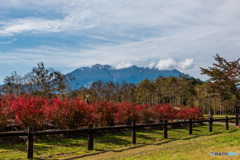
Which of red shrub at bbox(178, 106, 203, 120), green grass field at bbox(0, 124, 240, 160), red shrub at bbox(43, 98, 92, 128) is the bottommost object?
green grass field at bbox(0, 124, 240, 160)

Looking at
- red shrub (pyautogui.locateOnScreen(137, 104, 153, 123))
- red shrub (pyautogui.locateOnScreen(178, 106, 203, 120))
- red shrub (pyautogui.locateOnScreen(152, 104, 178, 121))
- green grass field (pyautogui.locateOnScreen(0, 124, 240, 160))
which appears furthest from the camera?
red shrub (pyautogui.locateOnScreen(178, 106, 203, 120))

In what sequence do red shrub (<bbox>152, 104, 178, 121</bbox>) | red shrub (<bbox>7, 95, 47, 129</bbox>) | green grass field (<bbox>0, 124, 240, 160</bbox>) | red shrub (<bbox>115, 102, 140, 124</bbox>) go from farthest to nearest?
red shrub (<bbox>152, 104, 178, 121</bbox>)
red shrub (<bbox>115, 102, 140, 124</bbox>)
red shrub (<bbox>7, 95, 47, 129</bbox>)
green grass field (<bbox>0, 124, 240, 160</bbox>)

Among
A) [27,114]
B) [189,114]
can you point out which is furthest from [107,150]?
[189,114]

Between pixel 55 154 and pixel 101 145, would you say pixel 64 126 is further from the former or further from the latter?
pixel 55 154

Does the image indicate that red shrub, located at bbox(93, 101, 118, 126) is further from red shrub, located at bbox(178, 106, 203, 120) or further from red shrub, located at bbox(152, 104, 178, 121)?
red shrub, located at bbox(178, 106, 203, 120)

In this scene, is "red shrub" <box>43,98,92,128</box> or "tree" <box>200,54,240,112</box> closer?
"red shrub" <box>43,98,92,128</box>

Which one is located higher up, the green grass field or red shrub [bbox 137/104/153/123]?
red shrub [bbox 137/104/153/123]

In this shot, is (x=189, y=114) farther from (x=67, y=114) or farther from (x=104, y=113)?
(x=67, y=114)

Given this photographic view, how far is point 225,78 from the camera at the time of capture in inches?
927

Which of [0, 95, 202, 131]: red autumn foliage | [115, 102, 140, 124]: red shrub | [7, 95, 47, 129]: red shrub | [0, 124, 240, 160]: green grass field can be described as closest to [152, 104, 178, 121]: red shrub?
[0, 95, 202, 131]: red autumn foliage

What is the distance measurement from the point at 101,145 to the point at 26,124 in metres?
5.34

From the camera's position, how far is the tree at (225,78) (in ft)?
77.0

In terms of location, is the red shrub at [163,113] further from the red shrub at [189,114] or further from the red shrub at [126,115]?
the red shrub at [126,115]

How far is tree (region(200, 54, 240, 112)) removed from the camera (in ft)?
77.0
